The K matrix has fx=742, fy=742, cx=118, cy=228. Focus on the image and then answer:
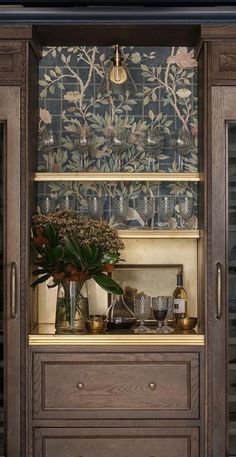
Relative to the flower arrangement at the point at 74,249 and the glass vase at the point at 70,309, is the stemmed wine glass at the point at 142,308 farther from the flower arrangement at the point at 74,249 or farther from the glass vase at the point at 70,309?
the glass vase at the point at 70,309

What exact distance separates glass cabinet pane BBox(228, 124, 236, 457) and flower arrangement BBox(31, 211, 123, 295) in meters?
0.45

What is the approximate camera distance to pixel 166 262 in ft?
10.8

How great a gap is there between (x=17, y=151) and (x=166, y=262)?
85 cm

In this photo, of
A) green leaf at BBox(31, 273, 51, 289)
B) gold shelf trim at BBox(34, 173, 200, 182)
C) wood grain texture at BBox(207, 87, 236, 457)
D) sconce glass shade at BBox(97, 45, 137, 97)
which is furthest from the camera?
sconce glass shade at BBox(97, 45, 137, 97)

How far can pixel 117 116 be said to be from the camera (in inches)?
131

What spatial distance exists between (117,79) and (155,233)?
69cm

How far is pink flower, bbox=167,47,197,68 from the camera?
3311 millimetres

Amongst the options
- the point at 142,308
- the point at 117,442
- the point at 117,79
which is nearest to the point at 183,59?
the point at 117,79

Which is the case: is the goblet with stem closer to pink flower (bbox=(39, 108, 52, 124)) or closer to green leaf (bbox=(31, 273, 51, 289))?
green leaf (bbox=(31, 273, 51, 289))

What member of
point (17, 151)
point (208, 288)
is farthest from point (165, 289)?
point (17, 151)

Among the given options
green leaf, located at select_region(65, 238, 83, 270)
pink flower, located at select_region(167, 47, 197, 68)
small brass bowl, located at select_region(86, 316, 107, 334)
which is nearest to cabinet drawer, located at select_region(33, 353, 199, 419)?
small brass bowl, located at select_region(86, 316, 107, 334)

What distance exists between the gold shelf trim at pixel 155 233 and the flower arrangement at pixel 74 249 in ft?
0.43

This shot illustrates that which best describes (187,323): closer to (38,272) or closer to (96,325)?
(96,325)

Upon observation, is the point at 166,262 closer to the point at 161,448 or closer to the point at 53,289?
the point at 53,289
